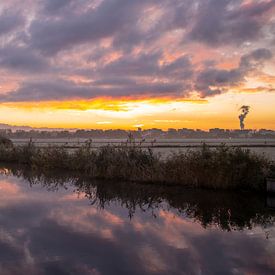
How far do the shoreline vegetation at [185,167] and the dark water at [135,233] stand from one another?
1.46m

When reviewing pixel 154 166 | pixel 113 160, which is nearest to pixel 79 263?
pixel 154 166

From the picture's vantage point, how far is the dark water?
8.40m

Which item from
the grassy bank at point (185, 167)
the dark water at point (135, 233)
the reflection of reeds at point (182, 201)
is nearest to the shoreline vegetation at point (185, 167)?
the grassy bank at point (185, 167)

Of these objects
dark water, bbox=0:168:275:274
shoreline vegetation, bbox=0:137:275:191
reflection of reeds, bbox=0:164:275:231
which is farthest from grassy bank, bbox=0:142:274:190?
dark water, bbox=0:168:275:274

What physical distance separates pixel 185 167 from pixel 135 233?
36.4 ft

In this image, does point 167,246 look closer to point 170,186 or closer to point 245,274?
point 245,274

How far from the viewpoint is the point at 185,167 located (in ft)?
71.9

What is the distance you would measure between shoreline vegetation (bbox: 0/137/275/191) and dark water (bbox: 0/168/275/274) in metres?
1.46

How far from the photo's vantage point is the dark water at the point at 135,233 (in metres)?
8.40

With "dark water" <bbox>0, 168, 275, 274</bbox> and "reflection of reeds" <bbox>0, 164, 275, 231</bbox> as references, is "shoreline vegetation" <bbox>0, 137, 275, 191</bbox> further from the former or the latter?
"dark water" <bbox>0, 168, 275, 274</bbox>

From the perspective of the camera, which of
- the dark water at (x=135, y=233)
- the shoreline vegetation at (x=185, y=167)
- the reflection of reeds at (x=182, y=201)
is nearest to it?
the dark water at (x=135, y=233)

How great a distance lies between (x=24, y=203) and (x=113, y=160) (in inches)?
394

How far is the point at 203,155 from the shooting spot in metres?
21.6

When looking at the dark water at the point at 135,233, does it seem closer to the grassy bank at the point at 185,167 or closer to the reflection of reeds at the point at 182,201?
the reflection of reeds at the point at 182,201
